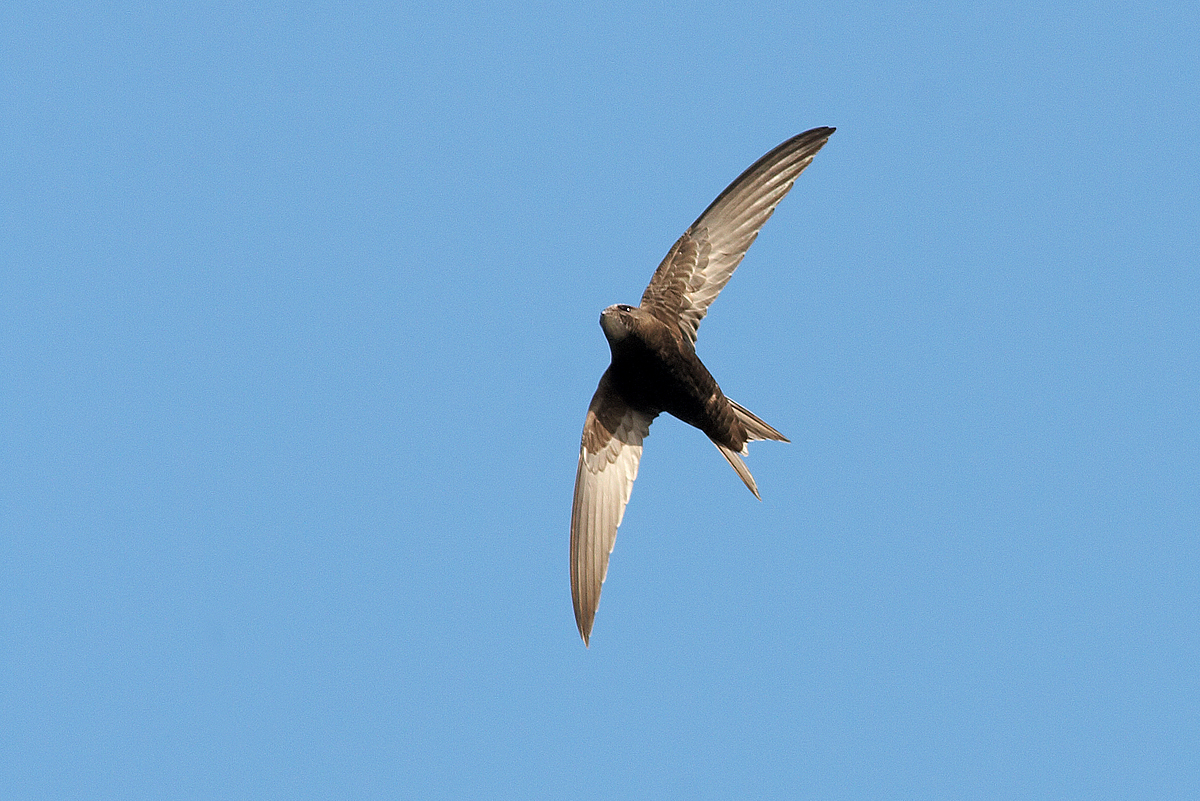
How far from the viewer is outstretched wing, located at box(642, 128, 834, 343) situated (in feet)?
30.5

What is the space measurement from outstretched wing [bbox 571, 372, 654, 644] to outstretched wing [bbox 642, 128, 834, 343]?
2.54 ft

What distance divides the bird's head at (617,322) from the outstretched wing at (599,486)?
53cm

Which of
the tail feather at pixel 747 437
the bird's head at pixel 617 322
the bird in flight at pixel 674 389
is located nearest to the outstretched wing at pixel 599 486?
the bird in flight at pixel 674 389

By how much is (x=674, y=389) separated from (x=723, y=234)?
123cm

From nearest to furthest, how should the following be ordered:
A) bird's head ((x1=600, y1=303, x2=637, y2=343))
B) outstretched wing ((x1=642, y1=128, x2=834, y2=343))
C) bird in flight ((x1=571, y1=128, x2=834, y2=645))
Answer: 1. bird's head ((x1=600, y1=303, x2=637, y2=343))
2. bird in flight ((x1=571, y1=128, x2=834, y2=645))
3. outstretched wing ((x1=642, y1=128, x2=834, y2=343))

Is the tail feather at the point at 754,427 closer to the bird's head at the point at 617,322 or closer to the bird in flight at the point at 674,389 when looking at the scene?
the bird in flight at the point at 674,389

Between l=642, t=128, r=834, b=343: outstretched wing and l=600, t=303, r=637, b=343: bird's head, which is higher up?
l=642, t=128, r=834, b=343: outstretched wing

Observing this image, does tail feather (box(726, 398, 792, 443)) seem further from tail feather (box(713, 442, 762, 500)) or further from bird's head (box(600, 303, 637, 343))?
bird's head (box(600, 303, 637, 343))

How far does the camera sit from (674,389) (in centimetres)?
912

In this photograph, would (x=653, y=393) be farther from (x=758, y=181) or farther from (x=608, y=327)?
(x=758, y=181)

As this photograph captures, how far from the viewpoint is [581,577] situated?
30.1ft

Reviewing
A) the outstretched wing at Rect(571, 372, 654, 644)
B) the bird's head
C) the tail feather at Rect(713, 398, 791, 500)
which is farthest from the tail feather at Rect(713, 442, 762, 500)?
the bird's head

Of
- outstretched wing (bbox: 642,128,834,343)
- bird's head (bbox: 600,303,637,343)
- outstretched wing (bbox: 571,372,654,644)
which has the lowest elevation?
outstretched wing (bbox: 571,372,654,644)

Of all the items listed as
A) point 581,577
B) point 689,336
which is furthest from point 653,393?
point 581,577
